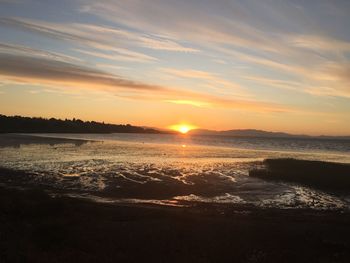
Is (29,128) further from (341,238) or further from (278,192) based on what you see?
(341,238)

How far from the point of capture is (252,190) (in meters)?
29.4

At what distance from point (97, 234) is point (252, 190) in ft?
55.1

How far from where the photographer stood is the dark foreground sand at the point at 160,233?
12633 mm

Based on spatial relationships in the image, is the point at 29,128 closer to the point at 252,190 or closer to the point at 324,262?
the point at 252,190

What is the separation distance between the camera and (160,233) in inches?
602

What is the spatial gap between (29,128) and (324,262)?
171272 millimetres

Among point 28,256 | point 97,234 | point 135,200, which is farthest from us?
point 135,200

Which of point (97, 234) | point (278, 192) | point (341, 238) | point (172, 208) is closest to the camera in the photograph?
point (97, 234)

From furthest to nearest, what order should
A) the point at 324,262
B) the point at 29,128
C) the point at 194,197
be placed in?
1. the point at 29,128
2. the point at 194,197
3. the point at 324,262

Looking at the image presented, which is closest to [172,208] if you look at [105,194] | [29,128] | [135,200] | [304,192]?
[135,200]

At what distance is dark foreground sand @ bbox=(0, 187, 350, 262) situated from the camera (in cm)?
1263

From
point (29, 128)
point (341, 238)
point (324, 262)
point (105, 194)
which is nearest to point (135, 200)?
point (105, 194)

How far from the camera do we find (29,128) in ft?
561

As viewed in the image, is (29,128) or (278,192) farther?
(29,128)
